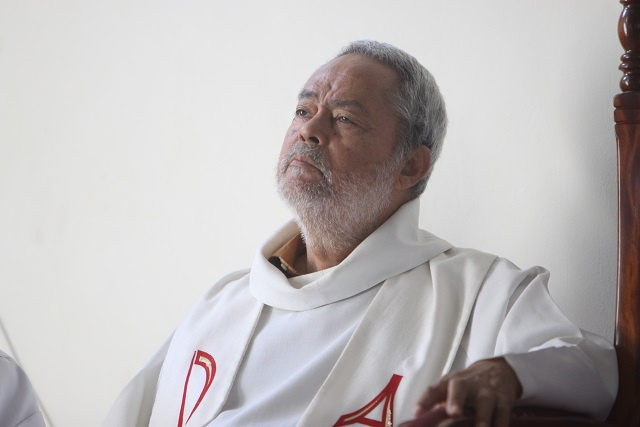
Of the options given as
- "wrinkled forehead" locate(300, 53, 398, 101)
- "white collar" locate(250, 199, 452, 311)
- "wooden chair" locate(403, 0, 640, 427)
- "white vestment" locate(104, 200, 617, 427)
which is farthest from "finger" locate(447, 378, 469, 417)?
"wrinkled forehead" locate(300, 53, 398, 101)

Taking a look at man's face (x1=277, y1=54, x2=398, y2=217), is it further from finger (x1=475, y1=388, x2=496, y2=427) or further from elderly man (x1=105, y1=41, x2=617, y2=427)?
finger (x1=475, y1=388, x2=496, y2=427)

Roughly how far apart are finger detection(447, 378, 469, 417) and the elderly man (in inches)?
12.7

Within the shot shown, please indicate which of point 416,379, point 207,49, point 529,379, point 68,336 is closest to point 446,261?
point 416,379

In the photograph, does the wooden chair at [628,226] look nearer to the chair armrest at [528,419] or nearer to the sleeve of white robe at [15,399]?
the chair armrest at [528,419]

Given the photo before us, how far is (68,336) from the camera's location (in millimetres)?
3205

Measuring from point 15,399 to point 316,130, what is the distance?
931 mm

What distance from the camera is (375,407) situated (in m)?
1.72

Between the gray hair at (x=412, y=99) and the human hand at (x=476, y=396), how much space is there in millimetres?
909

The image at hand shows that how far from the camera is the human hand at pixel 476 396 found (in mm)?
1167

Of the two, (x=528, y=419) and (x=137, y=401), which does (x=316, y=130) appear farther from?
(x=528, y=419)

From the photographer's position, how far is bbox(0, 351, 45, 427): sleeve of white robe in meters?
1.95

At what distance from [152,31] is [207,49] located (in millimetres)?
289

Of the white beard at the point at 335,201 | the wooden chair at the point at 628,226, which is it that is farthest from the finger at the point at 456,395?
the white beard at the point at 335,201

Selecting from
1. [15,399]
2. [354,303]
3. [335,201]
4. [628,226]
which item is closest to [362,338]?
[354,303]
